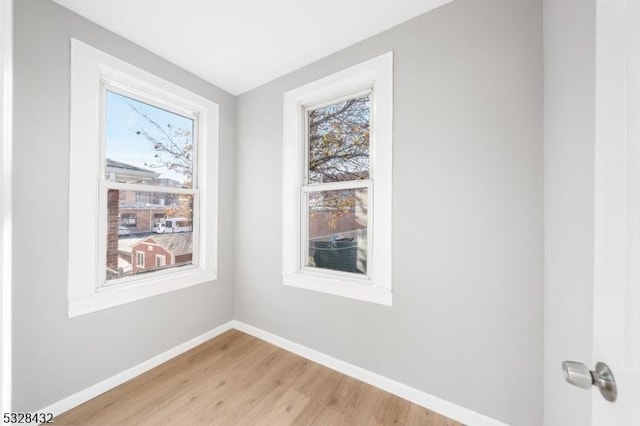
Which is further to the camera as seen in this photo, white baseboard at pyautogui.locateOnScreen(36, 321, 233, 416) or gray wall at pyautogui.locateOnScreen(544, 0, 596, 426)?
white baseboard at pyautogui.locateOnScreen(36, 321, 233, 416)

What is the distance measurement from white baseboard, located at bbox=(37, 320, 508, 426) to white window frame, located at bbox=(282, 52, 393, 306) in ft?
1.86

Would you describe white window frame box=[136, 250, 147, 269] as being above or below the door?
below

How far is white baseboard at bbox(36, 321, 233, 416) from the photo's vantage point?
1532 millimetres

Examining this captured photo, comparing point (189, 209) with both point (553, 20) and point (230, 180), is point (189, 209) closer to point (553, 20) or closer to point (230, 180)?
point (230, 180)

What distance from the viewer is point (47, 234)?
150 cm

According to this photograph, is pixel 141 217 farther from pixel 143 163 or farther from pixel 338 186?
pixel 338 186

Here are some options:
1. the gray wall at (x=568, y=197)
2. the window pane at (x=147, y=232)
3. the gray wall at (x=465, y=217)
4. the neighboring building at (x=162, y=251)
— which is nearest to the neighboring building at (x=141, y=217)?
the window pane at (x=147, y=232)

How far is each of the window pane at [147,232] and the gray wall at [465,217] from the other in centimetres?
162

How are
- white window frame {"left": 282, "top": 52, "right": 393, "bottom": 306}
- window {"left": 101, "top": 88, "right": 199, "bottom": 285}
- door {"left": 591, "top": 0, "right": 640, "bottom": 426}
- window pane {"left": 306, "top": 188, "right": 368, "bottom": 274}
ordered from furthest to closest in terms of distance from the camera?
window pane {"left": 306, "top": 188, "right": 368, "bottom": 274} < window {"left": 101, "top": 88, "right": 199, "bottom": 285} < white window frame {"left": 282, "top": 52, "right": 393, "bottom": 306} < door {"left": 591, "top": 0, "right": 640, "bottom": 426}

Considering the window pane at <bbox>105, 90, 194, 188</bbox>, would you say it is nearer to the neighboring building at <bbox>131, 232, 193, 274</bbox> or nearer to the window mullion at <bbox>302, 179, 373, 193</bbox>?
the neighboring building at <bbox>131, 232, 193, 274</bbox>

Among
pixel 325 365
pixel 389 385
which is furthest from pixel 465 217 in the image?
pixel 325 365

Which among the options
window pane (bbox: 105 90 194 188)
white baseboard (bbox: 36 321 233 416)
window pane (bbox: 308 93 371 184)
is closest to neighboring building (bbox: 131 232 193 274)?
window pane (bbox: 105 90 194 188)

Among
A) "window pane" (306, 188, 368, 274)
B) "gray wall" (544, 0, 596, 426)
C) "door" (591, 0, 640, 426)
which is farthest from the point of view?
"window pane" (306, 188, 368, 274)

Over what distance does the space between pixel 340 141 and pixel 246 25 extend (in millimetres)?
1090
